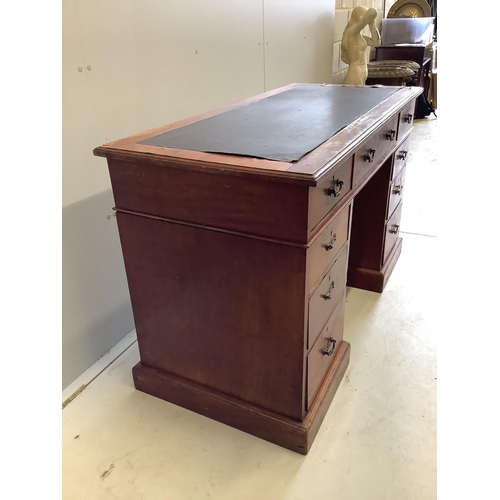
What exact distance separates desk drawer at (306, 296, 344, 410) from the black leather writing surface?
1.70 feet

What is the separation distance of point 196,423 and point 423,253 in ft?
4.74

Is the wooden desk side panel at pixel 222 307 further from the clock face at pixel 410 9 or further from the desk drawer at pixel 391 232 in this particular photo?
the clock face at pixel 410 9

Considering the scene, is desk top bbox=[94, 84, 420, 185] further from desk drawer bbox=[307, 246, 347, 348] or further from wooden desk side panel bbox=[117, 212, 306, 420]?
desk drawer bbox=[307, 246, 347, 348]

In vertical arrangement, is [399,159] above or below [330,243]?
above

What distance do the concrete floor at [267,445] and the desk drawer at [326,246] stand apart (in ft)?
1.60

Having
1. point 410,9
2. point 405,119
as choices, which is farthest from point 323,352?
point 410,9

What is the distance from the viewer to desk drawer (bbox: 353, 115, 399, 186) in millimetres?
1274

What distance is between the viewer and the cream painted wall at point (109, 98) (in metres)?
1.30

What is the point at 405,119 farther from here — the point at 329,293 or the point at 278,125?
the point at 329,293

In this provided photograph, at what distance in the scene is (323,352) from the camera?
1285 mm

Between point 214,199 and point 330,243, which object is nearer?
point 214,199

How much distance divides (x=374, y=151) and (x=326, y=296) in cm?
52

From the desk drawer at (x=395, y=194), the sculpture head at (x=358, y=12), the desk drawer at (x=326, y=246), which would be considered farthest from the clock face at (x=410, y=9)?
the desk drawer at (x=326, y=246)

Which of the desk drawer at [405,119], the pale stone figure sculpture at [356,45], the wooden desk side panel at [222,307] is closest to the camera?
the wooden desk side panel at [222,307]
